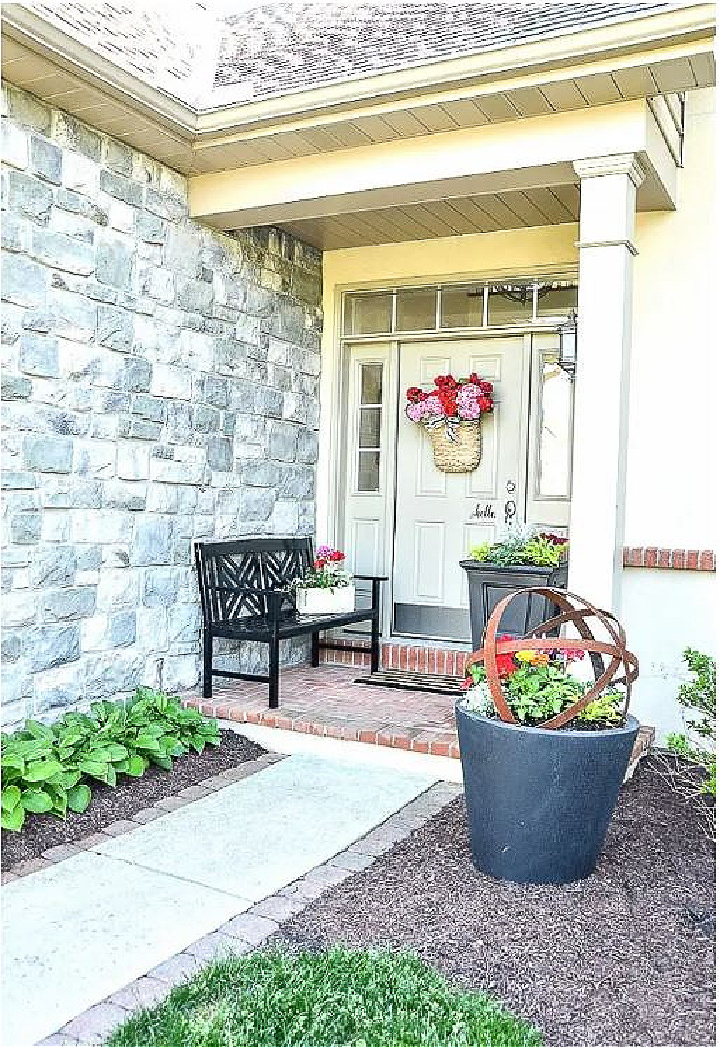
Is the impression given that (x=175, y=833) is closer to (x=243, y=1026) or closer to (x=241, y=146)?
(x=243, y=1026)

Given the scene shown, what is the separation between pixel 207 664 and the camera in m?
4.54

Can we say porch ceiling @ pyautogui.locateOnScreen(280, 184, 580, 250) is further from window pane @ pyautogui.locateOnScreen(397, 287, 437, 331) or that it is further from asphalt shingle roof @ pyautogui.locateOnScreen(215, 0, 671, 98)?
asphalt shingle roof @ pyautogui.locateOnScreen(215, 0, 671, 98)

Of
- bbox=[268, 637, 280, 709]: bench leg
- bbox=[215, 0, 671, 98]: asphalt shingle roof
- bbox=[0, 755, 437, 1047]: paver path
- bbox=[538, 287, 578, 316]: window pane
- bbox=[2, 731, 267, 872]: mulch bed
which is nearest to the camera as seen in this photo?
bbox=[0, 755, 437, 1047]: paver path

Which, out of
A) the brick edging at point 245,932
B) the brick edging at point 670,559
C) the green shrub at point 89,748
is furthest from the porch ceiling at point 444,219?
the brick edging at point 245,932

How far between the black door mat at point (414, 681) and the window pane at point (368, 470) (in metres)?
1.26

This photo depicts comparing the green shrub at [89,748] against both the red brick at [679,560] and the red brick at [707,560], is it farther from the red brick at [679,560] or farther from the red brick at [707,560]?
the red brick at [707,560]

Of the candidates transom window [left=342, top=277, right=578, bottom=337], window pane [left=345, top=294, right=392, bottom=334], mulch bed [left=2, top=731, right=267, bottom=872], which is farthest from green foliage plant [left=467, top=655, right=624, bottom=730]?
window pane [left=345, top=294, right=392, bottom=334]

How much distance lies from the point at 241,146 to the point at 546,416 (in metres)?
2.33

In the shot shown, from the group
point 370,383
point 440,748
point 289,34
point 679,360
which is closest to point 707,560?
point 679,360

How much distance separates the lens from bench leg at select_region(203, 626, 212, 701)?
4.54 m

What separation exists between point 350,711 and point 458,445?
1.92m

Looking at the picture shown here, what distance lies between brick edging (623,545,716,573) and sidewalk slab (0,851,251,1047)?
8.80 feet

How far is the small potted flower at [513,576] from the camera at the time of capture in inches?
172

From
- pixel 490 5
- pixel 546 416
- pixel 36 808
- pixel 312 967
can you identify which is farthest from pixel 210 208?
pixel 312 967
